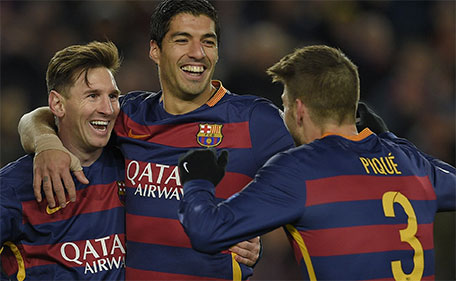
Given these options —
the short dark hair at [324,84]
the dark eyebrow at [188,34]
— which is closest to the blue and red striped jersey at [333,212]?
the short dark hair at [324,84]

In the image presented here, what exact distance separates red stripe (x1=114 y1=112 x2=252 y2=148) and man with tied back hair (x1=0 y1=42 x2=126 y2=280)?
0.58 ft

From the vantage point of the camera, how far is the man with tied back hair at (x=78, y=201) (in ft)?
11.8

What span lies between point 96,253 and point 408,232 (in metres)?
1.67

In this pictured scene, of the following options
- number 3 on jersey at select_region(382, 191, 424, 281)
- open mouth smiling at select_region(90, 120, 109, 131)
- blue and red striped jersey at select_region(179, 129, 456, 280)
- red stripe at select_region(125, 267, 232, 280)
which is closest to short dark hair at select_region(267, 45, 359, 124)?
blue and red striped jersey at select_region(179, 129, 456, 280)

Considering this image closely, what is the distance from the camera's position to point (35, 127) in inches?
155

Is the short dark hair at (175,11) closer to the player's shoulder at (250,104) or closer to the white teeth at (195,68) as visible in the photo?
the white teeth at (195,68)

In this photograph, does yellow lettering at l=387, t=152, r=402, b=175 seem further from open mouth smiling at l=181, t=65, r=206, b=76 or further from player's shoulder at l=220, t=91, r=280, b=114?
open mouth smiling at l=181, t=65, r=206, b=76

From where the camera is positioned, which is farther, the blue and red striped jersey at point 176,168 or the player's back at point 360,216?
the blue and red striped jersey at point 176,168

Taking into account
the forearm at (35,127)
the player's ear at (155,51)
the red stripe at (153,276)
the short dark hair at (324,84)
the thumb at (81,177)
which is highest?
the player's ear at (155,51)

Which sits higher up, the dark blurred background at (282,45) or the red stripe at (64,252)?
the dark blurred background at (282,45)

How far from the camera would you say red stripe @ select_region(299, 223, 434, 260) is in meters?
2.89

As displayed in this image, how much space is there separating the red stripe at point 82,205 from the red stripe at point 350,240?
1.32 m

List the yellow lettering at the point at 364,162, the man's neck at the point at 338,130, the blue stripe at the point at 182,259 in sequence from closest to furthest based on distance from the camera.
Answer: the yellow lettering at the point at 364,162 < the man's neck at the point at 338,130 < the blue stripe at the point at 182,259

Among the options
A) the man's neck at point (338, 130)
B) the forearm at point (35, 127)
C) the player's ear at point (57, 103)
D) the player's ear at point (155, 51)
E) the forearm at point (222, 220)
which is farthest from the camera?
the player's ear at point (155, 51)
